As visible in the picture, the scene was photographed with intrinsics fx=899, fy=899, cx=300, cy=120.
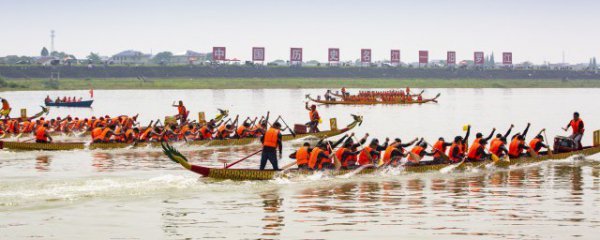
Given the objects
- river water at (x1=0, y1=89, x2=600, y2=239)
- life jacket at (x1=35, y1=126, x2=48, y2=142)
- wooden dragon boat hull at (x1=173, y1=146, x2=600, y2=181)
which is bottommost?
river water at (x1=0, y1=89, x2=600, y2=239)

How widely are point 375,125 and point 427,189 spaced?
3709 centimetres

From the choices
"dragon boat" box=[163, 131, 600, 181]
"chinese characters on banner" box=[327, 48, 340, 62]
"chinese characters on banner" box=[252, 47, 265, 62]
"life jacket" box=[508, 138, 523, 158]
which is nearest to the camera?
"dragon boat" box=[163, 131, 600, 181]

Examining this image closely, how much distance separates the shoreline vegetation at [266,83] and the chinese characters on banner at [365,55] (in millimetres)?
17714

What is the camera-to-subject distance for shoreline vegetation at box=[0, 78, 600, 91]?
133125mm

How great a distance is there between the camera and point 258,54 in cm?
17700

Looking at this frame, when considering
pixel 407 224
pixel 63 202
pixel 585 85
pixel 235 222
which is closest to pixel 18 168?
pixel 63 202

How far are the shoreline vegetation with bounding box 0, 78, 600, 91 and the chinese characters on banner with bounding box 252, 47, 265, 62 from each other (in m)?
14.9

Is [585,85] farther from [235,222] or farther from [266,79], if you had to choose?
[235,222]

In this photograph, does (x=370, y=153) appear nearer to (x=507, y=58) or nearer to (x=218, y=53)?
(x=218, y=53)

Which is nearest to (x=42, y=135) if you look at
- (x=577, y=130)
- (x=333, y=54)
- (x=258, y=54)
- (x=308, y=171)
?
(x=308, y=171)

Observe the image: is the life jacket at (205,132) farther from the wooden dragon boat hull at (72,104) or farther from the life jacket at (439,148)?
the wooden dragon boat hull at (72,104)

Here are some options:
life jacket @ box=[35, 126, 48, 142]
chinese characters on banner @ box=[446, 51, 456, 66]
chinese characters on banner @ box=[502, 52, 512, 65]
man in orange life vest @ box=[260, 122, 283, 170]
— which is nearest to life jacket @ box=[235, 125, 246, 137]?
life jacket @ box=[35, 126, 48, 142]

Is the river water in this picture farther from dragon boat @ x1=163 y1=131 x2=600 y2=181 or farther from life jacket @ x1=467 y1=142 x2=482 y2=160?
life jacket @ x1=467 y1=142 x2=482 y2=160

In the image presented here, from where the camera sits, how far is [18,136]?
1608 inches
